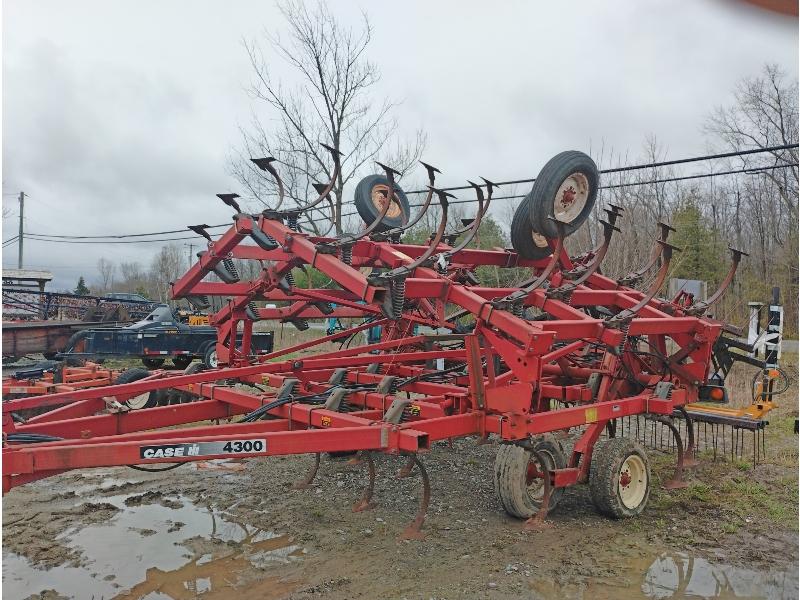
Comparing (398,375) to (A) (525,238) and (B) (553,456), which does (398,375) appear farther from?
(B) (553,456)

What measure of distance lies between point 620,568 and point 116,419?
12.7ft

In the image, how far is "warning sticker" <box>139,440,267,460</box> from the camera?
154 inches

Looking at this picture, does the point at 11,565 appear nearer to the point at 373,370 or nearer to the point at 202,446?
the point at 202,446

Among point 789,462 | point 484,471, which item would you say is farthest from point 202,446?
point 789,462

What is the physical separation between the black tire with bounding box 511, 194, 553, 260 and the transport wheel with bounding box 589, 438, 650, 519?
6.89ft

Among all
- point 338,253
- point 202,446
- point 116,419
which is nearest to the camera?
point 202,446

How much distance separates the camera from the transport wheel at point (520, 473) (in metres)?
5.64

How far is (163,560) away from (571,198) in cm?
444

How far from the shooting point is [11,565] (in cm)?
487

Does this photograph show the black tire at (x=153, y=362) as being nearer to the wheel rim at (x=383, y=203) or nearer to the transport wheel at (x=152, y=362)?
the transport wheel at (x=152, y=362)

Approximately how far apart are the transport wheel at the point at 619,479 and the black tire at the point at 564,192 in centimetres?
194

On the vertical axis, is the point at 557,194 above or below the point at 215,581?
above

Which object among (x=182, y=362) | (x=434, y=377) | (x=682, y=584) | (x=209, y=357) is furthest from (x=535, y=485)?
(x=182, y=362)

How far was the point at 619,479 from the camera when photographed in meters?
5.82
